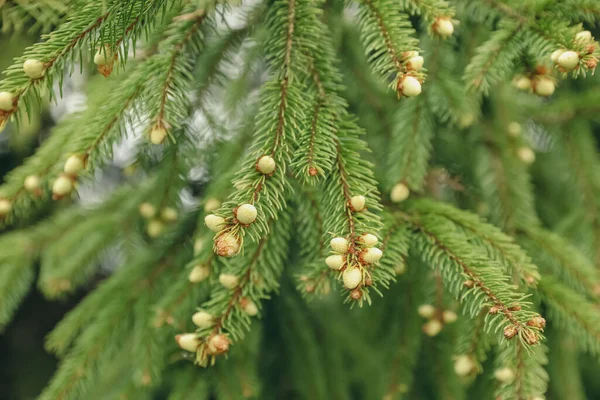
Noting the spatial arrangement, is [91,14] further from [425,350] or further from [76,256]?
[425,350]

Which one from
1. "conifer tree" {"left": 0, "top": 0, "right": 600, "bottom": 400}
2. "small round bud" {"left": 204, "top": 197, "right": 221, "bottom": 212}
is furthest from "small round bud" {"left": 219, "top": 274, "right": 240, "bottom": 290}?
"small round bud" {"left": 204, "top": 197, "right": 221, "bottom": 212}

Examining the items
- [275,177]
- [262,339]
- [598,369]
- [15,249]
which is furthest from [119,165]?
[598,369]

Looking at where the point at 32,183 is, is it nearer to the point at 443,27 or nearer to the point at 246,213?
the point at 246,213

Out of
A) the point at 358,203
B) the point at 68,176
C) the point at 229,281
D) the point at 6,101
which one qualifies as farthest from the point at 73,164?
the point at 358,203

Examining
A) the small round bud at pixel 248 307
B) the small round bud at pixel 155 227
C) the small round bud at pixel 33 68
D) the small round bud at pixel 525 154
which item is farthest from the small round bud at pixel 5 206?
the small round bud at pixel 525 154

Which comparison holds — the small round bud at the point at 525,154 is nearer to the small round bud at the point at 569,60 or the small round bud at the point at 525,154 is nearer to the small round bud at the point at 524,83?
the small round bud at the point at 524,83

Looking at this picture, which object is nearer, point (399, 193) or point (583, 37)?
point (583, 37)
